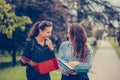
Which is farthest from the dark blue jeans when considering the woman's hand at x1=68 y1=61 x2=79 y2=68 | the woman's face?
the woman's face

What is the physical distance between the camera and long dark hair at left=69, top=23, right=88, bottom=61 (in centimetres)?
620

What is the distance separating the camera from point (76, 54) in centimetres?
623

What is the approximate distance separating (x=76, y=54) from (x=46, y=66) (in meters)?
0.58

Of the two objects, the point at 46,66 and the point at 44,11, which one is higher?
the point at 46,66

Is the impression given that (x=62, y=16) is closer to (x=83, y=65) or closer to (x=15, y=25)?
(x=15, y=25)

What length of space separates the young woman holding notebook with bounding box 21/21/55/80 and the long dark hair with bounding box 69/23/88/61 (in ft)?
1.37

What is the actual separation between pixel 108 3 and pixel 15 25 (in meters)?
13.1

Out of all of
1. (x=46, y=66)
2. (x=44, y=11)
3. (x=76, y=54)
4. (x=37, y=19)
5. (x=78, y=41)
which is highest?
(x=78, y=41)

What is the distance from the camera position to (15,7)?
47.5ft

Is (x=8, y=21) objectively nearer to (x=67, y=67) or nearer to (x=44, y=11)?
(x=44, y=11)

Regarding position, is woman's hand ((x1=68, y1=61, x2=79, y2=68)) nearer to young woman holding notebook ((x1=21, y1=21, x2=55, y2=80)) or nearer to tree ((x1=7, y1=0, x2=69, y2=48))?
young woman holding notebook ((x1=21, y1=21, x2=55, y2=80))

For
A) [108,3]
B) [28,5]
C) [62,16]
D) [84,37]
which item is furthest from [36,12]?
[108,3]

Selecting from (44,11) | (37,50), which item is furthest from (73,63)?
(44,11)

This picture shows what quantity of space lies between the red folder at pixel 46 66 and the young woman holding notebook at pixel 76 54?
12 cm
